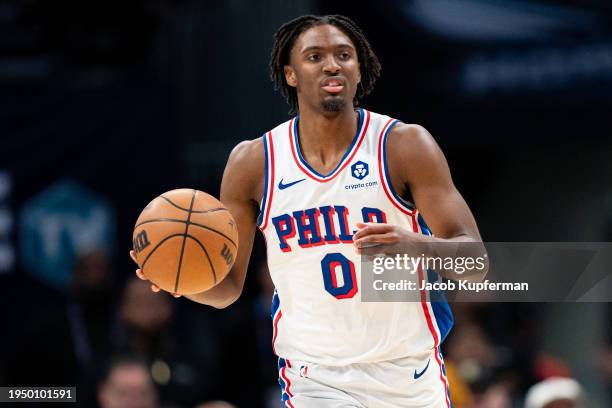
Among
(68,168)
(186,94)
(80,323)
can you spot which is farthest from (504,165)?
(80,323)

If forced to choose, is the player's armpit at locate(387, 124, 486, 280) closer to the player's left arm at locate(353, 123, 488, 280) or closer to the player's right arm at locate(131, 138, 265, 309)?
the player's left arm at locate(353, 123, 488, 280)

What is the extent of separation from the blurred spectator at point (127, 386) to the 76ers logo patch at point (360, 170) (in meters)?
2.30

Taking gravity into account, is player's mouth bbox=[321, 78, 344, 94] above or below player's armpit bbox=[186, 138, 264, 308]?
above

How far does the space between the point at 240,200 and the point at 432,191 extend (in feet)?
3.35

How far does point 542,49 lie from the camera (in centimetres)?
1016

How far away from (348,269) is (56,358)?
3.39m

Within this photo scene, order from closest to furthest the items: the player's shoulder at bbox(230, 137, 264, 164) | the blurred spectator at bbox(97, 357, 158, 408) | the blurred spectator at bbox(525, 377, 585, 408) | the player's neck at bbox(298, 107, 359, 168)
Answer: the player's neck at bbox(298, 107, 359, 168) < the player's shoulder at bbox(230, 137, 264, 164) < the blurred spectator at bbox(97, 357, 158, 408) < the blurred spectator at bbox(525, 377, 585, 408)

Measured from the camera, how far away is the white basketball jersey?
207 inches

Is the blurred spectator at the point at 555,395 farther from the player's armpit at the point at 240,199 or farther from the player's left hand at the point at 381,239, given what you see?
the player's left hand at the point at 381,239

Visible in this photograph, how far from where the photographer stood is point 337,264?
5.26 m

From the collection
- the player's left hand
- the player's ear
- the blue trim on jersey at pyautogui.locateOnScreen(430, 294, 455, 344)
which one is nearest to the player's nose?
the player's ear

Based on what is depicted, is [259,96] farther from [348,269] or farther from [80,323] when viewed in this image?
[348,269]

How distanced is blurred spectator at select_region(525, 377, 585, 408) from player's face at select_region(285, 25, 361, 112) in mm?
3204

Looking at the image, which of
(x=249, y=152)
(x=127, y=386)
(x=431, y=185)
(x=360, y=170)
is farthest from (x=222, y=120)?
(x=431, y=185)
